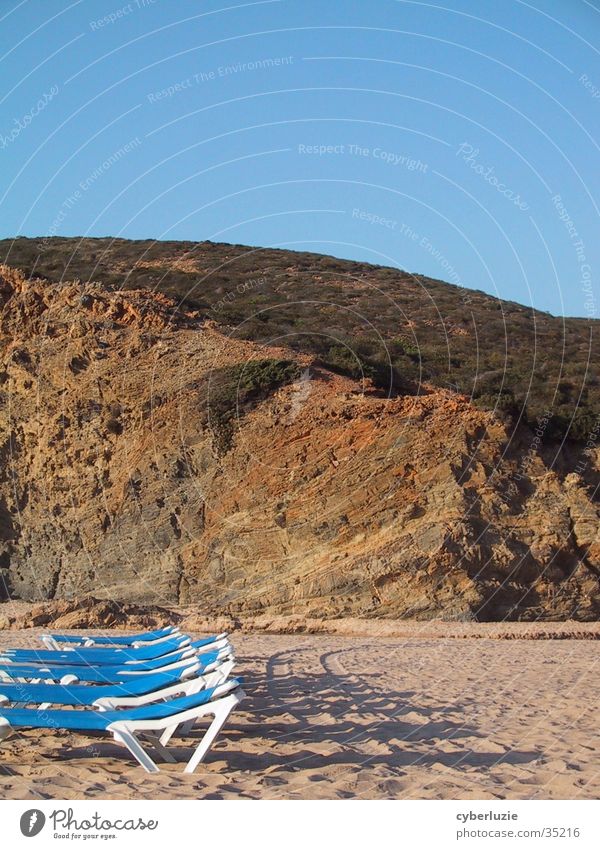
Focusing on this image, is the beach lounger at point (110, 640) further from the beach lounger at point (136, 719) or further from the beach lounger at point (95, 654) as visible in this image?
the beach lounger at point (136, 719)

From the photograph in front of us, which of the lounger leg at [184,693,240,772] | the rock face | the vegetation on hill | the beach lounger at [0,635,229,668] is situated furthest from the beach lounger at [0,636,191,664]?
the vegetation on hill

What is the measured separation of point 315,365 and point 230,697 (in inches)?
639

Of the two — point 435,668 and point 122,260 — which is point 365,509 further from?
point 122,260

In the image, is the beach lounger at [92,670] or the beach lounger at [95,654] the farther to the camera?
the beach lounger at [95,654]

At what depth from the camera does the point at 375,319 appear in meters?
32.8

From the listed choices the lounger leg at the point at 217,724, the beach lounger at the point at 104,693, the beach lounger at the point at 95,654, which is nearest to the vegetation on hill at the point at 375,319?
the beach lounger at the point at 95,654

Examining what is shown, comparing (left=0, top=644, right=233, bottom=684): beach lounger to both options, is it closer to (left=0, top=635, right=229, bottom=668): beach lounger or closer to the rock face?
(left=0, top=635, right=229, bottom=668): beach lounger

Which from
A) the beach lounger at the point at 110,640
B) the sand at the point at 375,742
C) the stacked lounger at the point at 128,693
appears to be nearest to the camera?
the sand at the point at 375,742

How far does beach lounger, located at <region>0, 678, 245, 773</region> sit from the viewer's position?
6609 mm

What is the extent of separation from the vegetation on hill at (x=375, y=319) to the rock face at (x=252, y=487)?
156cm

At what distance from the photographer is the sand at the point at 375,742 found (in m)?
6.32

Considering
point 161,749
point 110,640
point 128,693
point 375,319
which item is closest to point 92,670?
point 128,693

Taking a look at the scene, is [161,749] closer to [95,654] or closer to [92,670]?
[92,670]

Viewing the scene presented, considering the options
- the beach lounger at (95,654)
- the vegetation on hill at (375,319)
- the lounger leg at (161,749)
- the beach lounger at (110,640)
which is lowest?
the beach lounger at (110,640)
